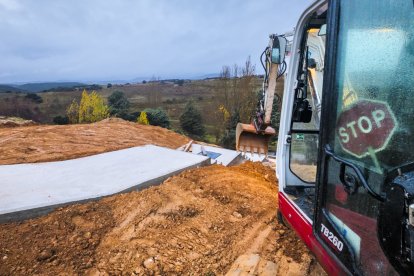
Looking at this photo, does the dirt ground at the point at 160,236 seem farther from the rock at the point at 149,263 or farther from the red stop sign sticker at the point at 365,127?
the red stop sign sticker at the point at 365,127

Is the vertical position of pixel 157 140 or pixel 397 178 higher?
pixel 397 178

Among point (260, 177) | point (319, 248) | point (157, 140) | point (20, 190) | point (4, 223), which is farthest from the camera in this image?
point (157, 140)

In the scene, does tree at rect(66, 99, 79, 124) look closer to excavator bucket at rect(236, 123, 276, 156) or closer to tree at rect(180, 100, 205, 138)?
tree at rect(180, 100, 205, 138)

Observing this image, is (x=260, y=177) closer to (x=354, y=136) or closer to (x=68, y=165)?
(x=68, y=165)

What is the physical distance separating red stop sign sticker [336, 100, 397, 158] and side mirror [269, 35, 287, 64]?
1878 millimetres

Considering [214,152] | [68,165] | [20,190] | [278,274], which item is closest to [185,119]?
[214,152]

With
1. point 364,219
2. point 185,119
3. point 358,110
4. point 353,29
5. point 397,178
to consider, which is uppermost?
point 353,29

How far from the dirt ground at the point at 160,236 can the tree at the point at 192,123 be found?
65.2 ft

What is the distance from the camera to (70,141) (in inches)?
355

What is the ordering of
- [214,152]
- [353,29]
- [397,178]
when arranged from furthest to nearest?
[214,152]
[353,29]
[397,178]

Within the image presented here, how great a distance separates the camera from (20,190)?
4758 millimetres

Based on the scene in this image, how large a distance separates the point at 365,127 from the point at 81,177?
474 centimetres

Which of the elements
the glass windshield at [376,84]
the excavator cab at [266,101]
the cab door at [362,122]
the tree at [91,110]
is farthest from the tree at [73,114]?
the glass windshield at [376,84]

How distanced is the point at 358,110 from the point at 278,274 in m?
1.92
